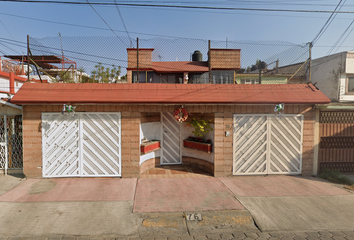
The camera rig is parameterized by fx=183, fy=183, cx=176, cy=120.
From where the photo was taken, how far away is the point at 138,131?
6.49 metres

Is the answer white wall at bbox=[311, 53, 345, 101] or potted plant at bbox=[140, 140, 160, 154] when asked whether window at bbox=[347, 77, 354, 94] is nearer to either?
white wall at bbox=[311, 53, 345, 101]

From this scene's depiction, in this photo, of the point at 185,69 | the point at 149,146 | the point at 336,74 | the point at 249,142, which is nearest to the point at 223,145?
the point at 249,142

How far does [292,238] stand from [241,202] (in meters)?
1.38

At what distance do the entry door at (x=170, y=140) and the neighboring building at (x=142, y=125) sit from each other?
1149 mm

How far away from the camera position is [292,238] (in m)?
3.59

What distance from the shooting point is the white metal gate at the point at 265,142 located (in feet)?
22.2

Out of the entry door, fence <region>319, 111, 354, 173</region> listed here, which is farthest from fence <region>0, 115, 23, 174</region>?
fence <region>319, 111, 354, 173</region>

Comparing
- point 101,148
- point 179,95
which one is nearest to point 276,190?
point 179,95

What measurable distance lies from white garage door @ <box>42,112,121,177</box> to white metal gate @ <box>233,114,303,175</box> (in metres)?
4.39

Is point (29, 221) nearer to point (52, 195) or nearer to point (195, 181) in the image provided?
point (52, 195)

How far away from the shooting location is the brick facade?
6270mm

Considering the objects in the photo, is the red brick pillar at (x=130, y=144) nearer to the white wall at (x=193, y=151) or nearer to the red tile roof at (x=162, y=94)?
the red tile roof at (x=162, y=94)

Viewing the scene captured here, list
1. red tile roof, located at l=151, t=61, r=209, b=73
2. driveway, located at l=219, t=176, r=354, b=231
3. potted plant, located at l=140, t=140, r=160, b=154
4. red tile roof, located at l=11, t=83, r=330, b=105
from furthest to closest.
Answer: red tile roof, located at l=151, t=61, r=209, b=73
potted plant, located at l=140, t=140, r=160, b=154
red tile roof, located at l=11, t=83, r=330, b=105
driveway, located at l=219, t=176, r=354, b=231

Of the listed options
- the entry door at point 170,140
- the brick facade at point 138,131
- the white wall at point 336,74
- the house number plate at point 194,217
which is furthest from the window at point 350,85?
the house number plate at point 194,217
